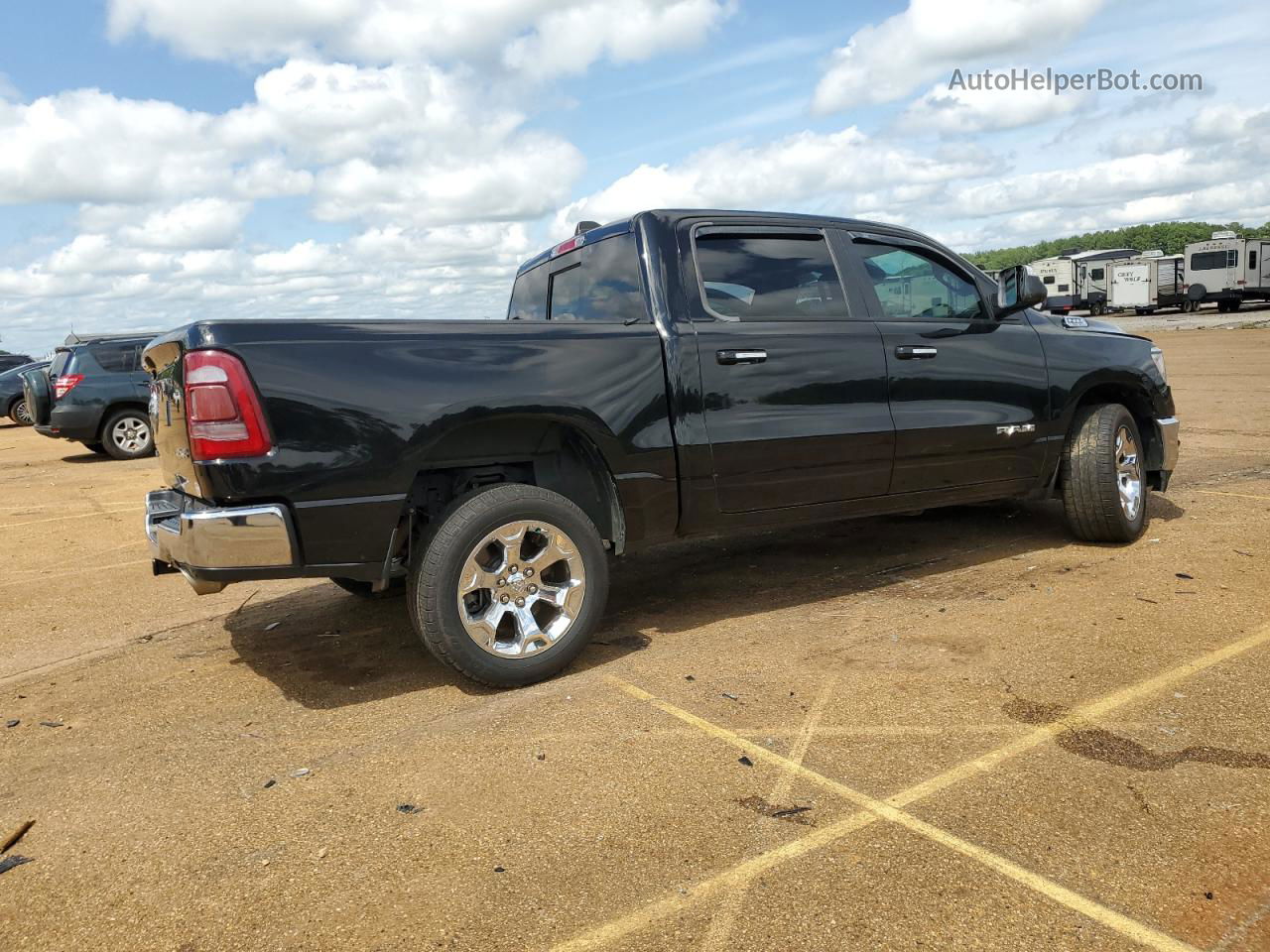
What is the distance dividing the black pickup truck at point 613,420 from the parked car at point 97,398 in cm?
1013

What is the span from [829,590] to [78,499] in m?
7.94

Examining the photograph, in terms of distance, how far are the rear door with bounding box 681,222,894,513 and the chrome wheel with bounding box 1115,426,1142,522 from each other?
5.75 ft

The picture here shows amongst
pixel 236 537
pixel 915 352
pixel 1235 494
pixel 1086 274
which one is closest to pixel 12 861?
pixel 236 537

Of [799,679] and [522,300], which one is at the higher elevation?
[522,300]

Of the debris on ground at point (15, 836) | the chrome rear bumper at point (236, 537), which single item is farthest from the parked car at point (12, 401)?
the debris on ground at point (15, 836)

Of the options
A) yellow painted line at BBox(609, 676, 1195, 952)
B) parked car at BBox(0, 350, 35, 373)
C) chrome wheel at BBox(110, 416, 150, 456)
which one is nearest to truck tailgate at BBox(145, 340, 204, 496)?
yellow painted line at BBox(609, 676, 1195, 952)

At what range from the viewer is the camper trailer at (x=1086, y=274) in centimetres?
4162

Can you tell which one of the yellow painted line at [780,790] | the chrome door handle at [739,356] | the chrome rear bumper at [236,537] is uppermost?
the chrome door handle at [739,356]

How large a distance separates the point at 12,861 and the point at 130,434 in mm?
12310

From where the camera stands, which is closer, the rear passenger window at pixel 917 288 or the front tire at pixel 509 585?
the front tire at pixel 509 585

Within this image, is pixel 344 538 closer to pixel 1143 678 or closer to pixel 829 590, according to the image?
pixel 829 590

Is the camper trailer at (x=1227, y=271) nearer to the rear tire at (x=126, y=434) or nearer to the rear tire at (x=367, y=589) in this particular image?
the rear tire at (x=126, y=434)

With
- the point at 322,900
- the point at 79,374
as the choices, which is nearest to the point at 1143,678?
the point at 322,900

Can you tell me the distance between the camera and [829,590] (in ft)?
16.3
